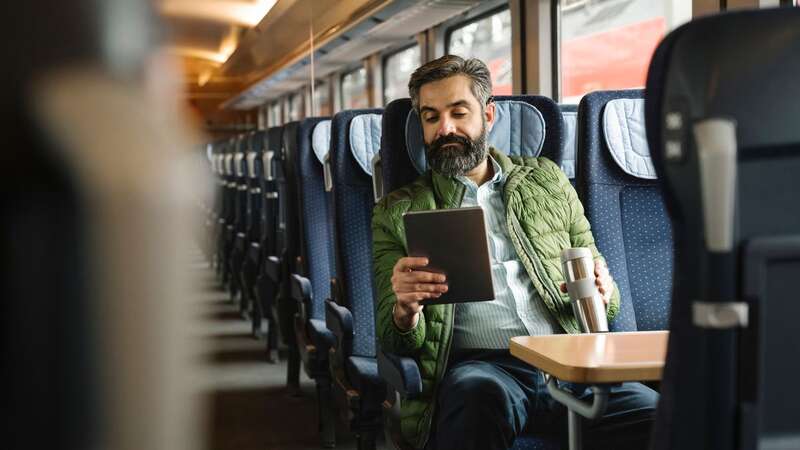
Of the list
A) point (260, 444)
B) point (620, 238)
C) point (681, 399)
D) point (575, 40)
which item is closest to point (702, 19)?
point (681, 399)

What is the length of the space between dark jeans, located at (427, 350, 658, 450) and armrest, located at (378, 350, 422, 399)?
7cm

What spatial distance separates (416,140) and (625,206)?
0.62m

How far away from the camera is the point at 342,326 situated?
3301 millimetres

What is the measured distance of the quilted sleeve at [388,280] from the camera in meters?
2.42

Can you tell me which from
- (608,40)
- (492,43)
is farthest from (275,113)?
(608,40)

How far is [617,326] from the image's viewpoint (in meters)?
2.62

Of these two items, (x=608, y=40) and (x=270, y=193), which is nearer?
(x=608, y=40)

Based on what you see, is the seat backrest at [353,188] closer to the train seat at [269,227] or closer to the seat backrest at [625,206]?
the seat backrest at [625,206]

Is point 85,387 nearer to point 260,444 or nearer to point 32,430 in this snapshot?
point 32,430

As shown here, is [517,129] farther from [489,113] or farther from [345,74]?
[345,74]

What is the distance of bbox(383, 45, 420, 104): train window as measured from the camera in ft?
29.8

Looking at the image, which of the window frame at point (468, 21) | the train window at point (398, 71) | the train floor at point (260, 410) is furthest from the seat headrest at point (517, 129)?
the train window at point (398, 71)

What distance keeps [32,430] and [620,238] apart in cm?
256

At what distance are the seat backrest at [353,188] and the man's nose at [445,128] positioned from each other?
59cm
